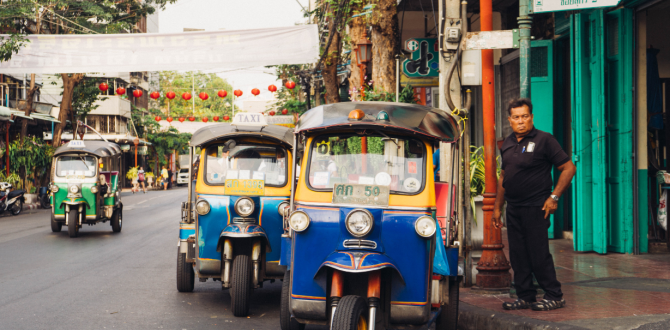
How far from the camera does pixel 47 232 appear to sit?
50.3 ft

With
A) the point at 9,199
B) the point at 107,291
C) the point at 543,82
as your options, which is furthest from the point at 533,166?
the point at 9,199

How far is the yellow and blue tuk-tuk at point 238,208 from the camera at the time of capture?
6719 millimetres

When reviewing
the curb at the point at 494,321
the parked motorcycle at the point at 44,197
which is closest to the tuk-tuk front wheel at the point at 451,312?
the curb at the point at 494,321

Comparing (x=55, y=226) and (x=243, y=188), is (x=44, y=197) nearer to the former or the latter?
(x=55, y=226)

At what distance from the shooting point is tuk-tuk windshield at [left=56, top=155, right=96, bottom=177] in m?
15.1

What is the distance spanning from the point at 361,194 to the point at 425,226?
539 mm

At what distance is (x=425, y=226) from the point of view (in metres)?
4.75

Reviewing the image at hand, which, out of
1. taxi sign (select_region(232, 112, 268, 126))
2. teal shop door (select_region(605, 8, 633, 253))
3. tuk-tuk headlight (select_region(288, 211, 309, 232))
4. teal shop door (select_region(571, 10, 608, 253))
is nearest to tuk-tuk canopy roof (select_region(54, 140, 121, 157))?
taxi sign (select_region(232, 112, 268, 126))

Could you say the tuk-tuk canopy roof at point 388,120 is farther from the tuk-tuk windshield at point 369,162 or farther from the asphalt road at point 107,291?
the asphalt road at point 107,291

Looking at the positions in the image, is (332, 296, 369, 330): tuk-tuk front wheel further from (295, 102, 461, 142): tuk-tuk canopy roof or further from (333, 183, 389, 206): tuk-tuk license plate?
(295, 102, 461, 142): tuk-tuk canopy roof

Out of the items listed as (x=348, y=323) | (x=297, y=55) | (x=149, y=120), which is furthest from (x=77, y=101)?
(x=348, y=323)

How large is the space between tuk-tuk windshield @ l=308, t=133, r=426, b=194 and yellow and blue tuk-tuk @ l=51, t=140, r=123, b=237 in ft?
34.3

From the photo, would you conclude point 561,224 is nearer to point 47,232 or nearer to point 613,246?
point 613,246

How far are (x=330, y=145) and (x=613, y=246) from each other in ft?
18.1
